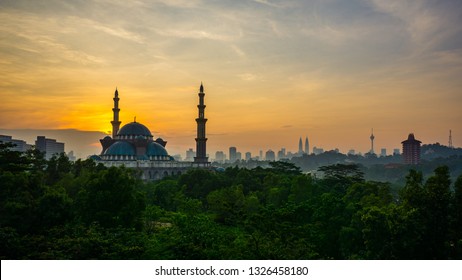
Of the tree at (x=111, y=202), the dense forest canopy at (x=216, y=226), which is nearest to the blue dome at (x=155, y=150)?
the dense forest canopy at (x=216, y=226)

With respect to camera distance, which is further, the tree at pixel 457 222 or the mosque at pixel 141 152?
the mosque at pixel 141 152

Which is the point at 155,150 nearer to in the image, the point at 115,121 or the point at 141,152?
the point at 141,152

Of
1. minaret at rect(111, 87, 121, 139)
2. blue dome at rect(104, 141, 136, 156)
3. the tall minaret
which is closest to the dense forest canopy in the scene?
the tall minaret

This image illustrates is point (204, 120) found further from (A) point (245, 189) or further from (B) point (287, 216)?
(B) point (287, 216)

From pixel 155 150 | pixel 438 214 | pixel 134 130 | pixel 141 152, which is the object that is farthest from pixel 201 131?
pixel 438 214

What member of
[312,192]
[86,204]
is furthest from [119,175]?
[312,192]

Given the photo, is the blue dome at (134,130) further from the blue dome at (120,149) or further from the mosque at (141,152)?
the blue dome at (120,149)
